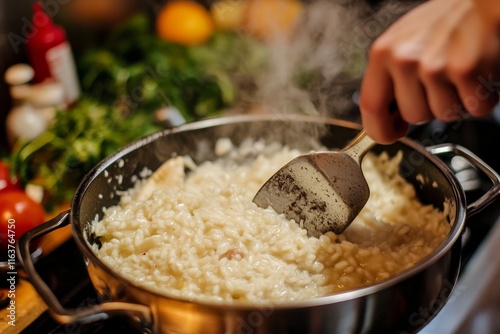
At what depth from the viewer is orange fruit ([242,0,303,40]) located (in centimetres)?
272

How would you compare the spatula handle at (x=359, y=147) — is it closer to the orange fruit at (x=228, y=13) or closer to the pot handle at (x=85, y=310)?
the pot handle at (x=85, y=310)

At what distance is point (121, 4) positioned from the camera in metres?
2.64

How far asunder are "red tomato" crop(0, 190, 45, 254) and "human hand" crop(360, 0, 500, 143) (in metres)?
1.08

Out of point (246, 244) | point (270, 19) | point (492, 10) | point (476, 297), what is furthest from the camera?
point (270, 19)

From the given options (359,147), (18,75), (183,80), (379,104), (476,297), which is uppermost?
(379,104)

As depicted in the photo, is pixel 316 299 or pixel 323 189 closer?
pixel 316 299

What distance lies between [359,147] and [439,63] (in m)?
0.49

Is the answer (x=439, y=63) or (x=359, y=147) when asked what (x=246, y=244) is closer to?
(x=359, y=147)

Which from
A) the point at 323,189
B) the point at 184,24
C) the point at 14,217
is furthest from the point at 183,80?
the point at 323,189

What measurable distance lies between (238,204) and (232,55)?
1.29 meters

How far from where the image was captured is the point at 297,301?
1.17 metres

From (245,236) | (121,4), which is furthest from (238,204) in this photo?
(121,4)

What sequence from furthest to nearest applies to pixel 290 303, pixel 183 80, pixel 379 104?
pixel 183 80 → pixel 379 104 → pixel 290 303

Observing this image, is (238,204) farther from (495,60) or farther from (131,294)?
(495,60)
